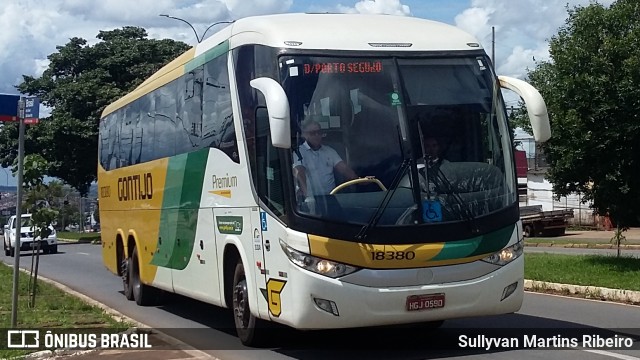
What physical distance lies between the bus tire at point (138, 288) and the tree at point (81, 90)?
101ft

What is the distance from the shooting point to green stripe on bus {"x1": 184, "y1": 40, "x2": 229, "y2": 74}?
11.0 metres

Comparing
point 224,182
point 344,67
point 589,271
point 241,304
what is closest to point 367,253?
point 344,67

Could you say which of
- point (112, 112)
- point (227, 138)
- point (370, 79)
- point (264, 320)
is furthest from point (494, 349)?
point (112, 112)

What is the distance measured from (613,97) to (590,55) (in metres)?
0.92

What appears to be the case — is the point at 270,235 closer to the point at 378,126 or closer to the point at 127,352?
the point at 378,126

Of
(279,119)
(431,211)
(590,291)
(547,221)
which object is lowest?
(590,291)

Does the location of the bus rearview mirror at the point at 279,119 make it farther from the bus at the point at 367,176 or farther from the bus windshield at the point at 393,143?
the bus windshield at the point at 393,143

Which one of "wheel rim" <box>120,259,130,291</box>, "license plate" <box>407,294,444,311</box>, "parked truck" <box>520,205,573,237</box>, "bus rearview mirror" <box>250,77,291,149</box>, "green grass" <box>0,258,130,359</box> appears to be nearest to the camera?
"bus rearview mirror" <box>250,77,291,149</box>

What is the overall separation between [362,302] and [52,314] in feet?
Answer: 23.0

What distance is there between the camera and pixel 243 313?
1045 cm

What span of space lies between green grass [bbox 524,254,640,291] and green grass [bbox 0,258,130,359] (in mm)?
7843

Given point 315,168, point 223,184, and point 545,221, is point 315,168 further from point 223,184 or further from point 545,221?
point 545,221

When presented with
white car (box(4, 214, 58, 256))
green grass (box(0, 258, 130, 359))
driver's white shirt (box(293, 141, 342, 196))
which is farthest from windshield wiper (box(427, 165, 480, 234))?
white car (box(4, 214, 58, 256))

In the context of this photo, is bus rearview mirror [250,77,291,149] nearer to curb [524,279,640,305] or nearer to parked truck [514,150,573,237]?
curb [524,279,640,305]
